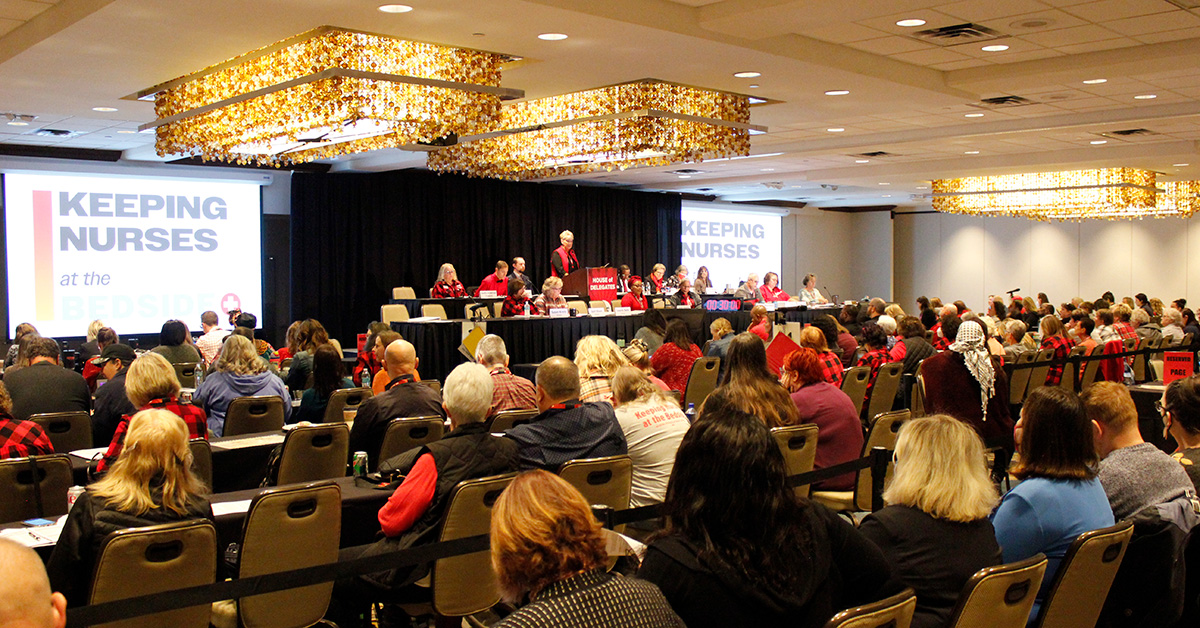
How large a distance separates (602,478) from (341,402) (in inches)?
104

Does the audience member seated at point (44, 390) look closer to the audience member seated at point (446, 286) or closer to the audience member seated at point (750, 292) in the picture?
the audience member seated at point (446, 286)

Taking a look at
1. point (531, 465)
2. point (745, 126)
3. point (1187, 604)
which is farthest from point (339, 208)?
point (1187, 604)

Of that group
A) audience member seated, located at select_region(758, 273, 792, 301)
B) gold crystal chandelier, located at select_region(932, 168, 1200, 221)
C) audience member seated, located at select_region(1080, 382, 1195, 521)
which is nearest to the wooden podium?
audience member seated, located at select_region(758, 273, 792, 301)

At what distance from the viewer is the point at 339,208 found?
15.1 metres

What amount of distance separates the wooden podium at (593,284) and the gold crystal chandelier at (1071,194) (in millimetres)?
6571

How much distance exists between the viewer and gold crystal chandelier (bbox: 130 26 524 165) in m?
6.94

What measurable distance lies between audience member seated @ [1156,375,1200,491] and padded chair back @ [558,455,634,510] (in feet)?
6.69

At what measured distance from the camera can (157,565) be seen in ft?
9.61

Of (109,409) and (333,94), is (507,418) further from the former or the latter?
(333,94)

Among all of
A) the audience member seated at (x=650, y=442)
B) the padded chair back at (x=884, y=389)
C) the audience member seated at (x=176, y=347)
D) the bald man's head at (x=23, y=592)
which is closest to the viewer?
the bald man's head at (x=23, y=592)

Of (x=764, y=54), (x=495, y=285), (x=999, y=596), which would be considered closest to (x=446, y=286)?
(x=495, y=285)

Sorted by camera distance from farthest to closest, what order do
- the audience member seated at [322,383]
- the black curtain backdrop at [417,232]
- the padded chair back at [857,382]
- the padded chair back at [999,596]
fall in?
the black curtain backdrop at [417,232]
the padded chair back at [857,382]
the audience member seated at [322,383]
the padded chair back at [999,596]

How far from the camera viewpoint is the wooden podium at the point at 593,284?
14570 millimetres

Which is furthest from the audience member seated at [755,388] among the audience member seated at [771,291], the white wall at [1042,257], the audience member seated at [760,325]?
the white wall at [1042,257]
